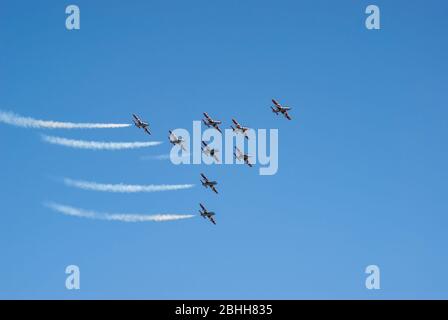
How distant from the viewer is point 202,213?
194m
